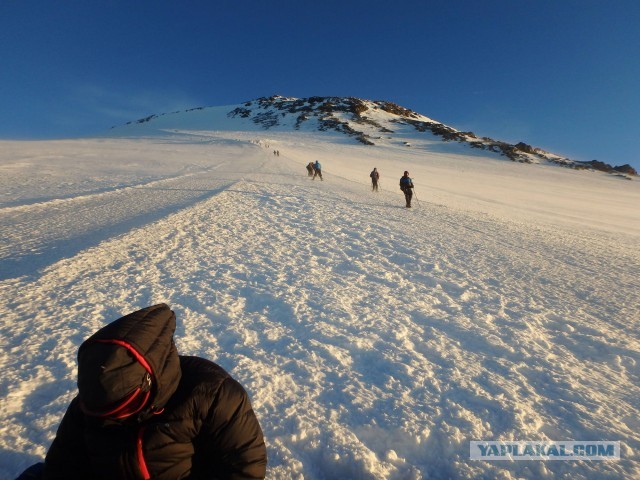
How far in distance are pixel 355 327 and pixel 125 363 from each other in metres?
3.53

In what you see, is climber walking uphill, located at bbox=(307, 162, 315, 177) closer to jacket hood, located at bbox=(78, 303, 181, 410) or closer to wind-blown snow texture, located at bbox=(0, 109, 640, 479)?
wind-blown snow texture, located at bbox=(0, 109, 640, 479)

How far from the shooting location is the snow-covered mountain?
228 ft

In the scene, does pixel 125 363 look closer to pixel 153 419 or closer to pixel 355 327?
pixel 153 419

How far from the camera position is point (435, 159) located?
55938mm

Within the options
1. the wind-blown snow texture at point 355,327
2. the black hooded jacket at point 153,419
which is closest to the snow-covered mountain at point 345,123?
the wind-blown snow texture at point 355,327

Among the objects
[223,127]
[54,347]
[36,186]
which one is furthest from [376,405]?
[223,127]

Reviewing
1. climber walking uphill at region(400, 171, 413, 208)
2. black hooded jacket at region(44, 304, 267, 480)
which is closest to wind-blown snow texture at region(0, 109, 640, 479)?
black hooded jacket at region(44, 304, 267, 480)

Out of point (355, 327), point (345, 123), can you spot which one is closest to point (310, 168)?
point (355, 327)

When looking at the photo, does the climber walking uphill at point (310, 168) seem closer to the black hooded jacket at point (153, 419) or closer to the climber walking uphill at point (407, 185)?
the climber walking uphill at point (407, 185)

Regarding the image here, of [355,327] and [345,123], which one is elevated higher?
[345,123]

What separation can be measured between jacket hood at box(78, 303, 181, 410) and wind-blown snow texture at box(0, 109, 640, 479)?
64.8 inches

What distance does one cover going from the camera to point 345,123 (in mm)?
91875

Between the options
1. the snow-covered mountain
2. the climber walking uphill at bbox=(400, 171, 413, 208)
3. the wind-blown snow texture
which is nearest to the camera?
the wind-blown snow texture

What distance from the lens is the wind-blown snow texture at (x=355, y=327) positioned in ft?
9.63
